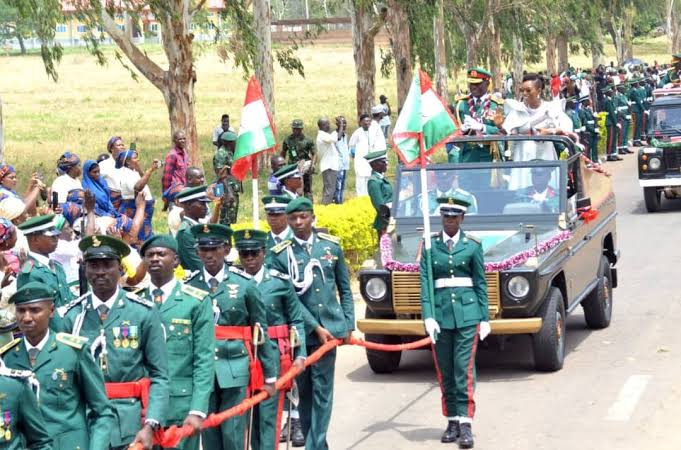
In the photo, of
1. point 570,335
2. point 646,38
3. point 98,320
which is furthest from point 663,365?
point 646,38

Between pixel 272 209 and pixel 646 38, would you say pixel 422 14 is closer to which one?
pixel 272 209

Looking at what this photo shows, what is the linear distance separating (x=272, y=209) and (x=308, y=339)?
1.04 m

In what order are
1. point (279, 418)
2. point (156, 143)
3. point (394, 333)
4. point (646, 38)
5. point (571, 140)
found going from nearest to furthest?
point (279, 418)
point (394, 333)
point (571, 140)
point (156, 143)
point (646, 38)

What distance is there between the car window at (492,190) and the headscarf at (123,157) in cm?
425

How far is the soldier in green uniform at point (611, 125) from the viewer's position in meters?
35.1

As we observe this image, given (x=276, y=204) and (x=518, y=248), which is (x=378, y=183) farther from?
(x=276, y=204)

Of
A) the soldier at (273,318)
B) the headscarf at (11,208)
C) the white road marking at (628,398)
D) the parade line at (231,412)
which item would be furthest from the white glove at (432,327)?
the headscarf at (11,208)

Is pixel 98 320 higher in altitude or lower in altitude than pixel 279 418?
higher

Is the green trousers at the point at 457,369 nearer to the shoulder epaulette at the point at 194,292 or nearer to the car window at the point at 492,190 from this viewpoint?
the car window at the point at 492,190

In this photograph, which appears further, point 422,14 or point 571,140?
point 422,14

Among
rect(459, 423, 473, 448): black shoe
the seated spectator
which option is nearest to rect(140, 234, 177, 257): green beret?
rect(459, 423, 473, 448): black shoe

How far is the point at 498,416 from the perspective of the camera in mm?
11000

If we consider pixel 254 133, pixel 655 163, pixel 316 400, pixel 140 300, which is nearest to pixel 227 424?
pixel 140 300

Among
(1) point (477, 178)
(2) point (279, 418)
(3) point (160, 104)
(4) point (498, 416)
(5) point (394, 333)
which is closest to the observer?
(2) point (279, 418)
